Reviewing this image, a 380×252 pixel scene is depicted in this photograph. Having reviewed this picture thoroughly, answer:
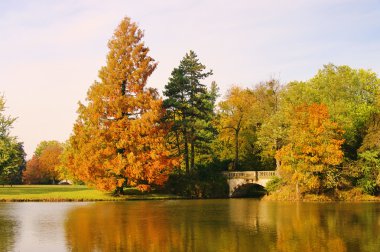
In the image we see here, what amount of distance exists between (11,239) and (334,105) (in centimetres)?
3895

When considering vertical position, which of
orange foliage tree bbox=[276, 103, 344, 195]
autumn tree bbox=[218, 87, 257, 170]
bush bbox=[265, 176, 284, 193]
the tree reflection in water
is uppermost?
autumn tree bbox=[218, 87, 257, 170]

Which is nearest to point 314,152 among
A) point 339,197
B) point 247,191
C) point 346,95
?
point 339,197

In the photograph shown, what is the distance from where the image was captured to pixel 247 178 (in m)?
60.5

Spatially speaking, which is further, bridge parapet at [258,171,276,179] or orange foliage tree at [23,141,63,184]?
orange foliage tree at [23,141,63,184]

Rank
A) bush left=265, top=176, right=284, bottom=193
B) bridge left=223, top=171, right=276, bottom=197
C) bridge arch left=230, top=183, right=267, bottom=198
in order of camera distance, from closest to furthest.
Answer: bush left=265, top=176, right=284, bottom=193 < bridge left=223, top=171, right=276, bottom=197 < bridge arch left=230, top=183, right=267, bottom=198

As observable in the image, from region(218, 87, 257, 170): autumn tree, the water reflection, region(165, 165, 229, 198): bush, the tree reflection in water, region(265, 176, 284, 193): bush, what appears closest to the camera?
the tree reflection in water

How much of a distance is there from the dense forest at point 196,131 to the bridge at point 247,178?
119 cm

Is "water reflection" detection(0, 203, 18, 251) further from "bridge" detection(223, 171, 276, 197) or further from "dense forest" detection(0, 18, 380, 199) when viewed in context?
"bridge" detection(223, 171, 276, 197)

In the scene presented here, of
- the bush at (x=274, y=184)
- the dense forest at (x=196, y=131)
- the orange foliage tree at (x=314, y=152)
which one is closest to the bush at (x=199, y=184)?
the dense forest at (x=196, y=131)

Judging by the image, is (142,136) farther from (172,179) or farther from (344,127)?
(344,127)

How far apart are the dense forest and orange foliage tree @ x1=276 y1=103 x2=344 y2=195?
10 cm

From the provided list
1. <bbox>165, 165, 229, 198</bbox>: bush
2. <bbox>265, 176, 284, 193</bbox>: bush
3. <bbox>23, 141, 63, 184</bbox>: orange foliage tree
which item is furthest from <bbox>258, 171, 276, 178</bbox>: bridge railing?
<bbox>23, 141, 63, 184</bbox>: orange foliage tree

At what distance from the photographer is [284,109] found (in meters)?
55.6

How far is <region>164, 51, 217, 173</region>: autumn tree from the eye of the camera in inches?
2414
